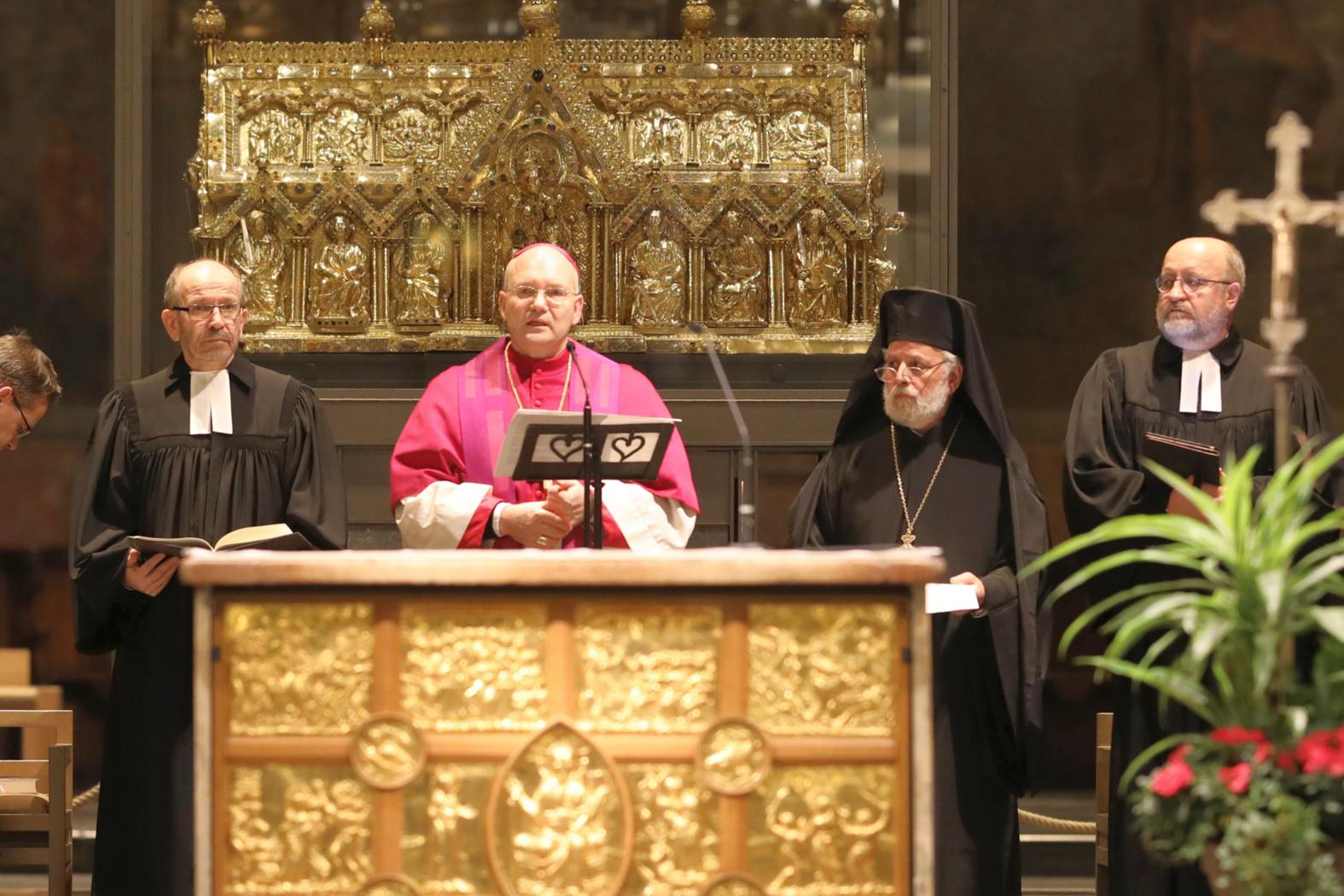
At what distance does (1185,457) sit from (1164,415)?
1.78 ft

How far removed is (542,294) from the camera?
5754 mm

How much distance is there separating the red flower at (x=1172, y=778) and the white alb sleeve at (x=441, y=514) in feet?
8.13

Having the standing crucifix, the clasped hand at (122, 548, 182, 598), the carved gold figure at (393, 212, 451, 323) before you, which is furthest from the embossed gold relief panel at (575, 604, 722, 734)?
the carved gold figure at (393, 212, 451, 323)

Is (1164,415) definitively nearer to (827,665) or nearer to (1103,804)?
(1103,804)

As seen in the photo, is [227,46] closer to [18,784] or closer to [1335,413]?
[18,784]

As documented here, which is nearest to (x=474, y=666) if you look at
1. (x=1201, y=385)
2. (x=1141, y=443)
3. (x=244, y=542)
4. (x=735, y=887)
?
(x=735, y=887)

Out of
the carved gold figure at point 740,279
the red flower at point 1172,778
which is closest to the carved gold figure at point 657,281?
the carved gold figure at point 740,279

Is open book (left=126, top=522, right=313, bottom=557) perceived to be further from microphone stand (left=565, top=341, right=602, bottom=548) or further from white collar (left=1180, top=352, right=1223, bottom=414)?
white collar (left=1180, top=352, right=1223, bottom=414)

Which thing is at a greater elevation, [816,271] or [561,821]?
[816,271]

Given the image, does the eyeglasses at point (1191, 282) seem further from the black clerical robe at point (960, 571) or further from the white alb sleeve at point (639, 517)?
the white alb sleeve at point (639, 517)

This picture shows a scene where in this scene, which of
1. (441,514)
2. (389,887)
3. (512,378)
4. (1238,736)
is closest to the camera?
(1238,736)

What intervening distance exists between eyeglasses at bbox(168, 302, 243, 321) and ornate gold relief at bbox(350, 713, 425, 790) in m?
2.20

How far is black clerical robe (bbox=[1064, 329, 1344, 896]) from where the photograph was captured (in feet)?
18.1

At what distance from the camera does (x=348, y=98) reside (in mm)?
7953
